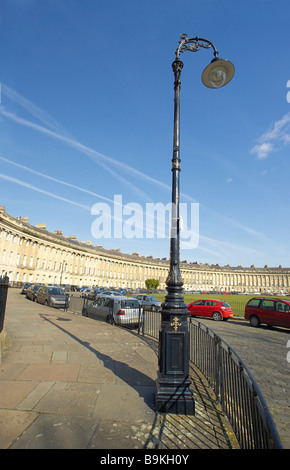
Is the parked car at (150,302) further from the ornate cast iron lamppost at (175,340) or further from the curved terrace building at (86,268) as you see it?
the curved terrace building at (86,268)

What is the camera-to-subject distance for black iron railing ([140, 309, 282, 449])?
243cm

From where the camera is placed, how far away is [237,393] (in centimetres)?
407

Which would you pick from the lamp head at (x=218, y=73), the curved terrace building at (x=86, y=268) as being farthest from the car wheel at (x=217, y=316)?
the curved terrace building at (x=86, y=268)

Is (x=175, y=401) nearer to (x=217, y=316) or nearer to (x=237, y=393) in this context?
(x=237, y=393)

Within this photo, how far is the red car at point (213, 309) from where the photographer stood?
1855cm

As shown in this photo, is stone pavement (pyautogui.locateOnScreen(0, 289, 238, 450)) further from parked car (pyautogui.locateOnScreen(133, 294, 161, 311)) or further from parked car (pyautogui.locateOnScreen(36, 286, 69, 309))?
parked car (pyautogui.locateOnScreen(133, 294, 161, 311))

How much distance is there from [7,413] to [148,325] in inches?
366

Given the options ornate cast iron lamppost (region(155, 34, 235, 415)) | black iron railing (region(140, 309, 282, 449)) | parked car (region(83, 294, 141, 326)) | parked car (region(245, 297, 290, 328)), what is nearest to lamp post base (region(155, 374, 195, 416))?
ornate cast iron lamppost (region(155, 34, 235, 415))

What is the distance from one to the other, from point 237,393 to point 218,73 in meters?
6.34

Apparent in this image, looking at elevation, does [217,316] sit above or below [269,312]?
below

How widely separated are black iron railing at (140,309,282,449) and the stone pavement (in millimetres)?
215

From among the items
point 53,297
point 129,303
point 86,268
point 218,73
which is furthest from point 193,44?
point 86,268

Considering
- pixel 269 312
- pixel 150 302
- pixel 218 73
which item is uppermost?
pixel 218 73
